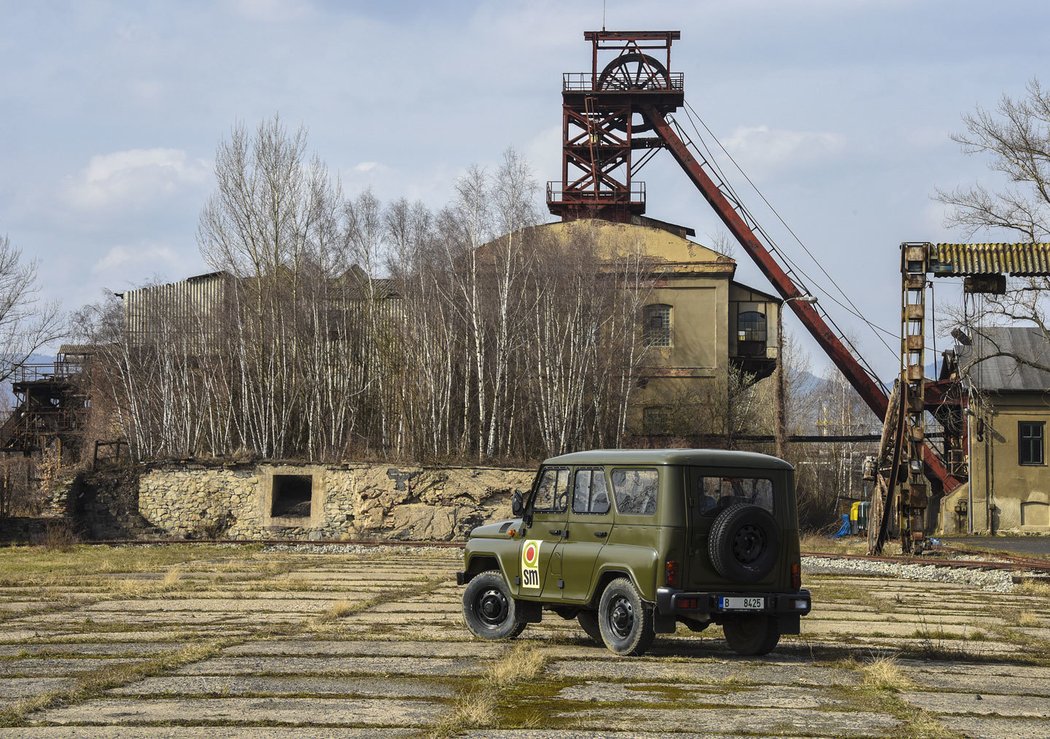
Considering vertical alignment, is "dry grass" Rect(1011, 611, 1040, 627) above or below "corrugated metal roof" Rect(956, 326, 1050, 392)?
below

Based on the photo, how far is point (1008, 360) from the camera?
4481cm

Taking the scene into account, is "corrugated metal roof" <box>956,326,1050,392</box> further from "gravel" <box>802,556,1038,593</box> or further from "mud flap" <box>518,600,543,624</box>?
"mud flap" <box>518,600,543,624</box>

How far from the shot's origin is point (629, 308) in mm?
40750

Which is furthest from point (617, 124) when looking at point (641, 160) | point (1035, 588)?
point (1035, 588)

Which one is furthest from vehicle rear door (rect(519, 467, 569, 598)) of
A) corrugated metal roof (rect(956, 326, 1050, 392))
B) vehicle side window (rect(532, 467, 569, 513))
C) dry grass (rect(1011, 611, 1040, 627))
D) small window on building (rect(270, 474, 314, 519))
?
corrugated metal roof (rect(956, 326, 1050, 392))

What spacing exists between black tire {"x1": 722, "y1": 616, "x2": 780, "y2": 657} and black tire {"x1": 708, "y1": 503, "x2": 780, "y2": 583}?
2.13 ft

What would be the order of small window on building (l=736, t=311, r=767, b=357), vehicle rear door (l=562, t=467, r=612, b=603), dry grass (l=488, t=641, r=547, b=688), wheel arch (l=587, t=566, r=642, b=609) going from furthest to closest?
small window on building (l=736, t=311, r=767, b=357) < vehicle rear door (l=562, t=467, r=612, b=603) < wheel arch (l=587, t=566, r=642, b=609) < dry grass (l=488, t=641, r=547, b=688)

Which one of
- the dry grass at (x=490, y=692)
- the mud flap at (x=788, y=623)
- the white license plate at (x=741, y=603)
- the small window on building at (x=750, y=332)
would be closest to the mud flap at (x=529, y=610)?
the dry grass at (x=490, y=692)

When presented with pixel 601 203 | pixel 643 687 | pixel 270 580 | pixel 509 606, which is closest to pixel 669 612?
pixel 643 687

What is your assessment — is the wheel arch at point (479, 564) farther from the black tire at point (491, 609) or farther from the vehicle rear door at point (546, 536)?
the vehicle rear door at point (546, 536)

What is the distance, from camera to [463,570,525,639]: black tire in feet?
41.2

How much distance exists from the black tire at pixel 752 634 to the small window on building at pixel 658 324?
32.3m

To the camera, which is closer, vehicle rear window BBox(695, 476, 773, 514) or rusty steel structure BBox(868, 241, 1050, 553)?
vehicle rear window BBox(695, 476, 773, 514)

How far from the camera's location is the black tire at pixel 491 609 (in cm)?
1255
